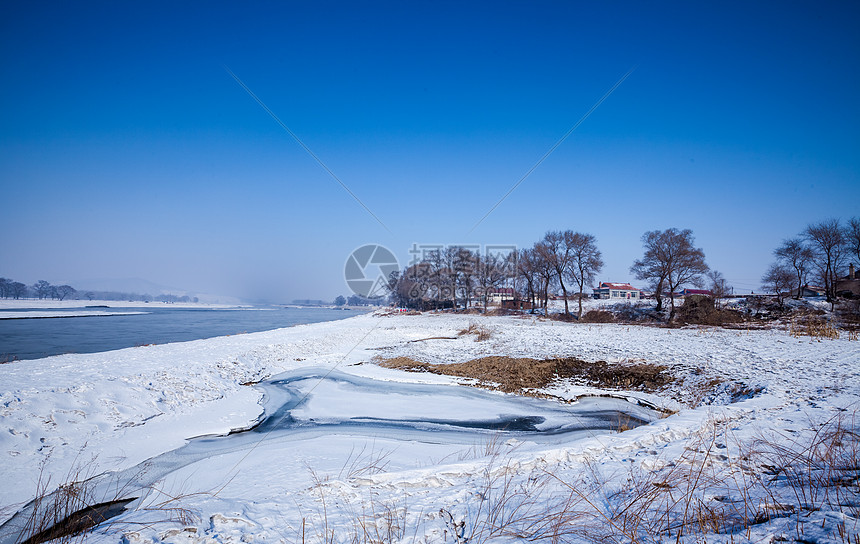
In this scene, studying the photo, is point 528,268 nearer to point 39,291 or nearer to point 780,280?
point 780,280

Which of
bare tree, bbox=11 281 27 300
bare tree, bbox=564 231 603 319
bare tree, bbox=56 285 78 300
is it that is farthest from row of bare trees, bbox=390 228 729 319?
bare tree, bbox=56 285 78 300

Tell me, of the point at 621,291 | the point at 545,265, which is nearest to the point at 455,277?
the point at 545,265

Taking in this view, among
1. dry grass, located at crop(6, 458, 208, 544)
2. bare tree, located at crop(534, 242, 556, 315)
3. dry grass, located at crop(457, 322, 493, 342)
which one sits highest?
bare tree, located at crop(534, 242, 556, 315)

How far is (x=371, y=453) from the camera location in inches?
255

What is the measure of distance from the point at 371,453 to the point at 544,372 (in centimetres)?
902

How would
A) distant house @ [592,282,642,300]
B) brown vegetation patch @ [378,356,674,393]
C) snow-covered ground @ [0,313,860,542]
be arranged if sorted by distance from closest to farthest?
snow-covered ground @ [0,313,860,542]
brown vegetation patch @ [378,356,674,393]
distant house @ [592,282,642,300]

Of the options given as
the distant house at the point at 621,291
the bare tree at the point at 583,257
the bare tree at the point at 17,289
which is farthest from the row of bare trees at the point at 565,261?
the bare tree at the point at 17,289

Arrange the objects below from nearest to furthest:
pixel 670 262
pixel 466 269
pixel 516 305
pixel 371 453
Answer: pixel 371 453
pixel 670 262
pixel 516 305
pixel 466 269

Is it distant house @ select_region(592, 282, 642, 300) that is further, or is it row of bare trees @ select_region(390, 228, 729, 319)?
distant house @ select_region(592, 282, 642, 300)

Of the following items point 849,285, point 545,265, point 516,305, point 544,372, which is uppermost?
point 545,265

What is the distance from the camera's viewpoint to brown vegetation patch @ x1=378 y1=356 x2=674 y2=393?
39.0 ft

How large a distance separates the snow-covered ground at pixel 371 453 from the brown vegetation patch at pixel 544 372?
807mm

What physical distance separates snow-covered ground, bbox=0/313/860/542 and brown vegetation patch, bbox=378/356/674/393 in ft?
2.65

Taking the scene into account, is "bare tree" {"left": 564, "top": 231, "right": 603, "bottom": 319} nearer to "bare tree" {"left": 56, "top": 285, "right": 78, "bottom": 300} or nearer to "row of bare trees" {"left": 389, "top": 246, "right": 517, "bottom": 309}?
"row of bare trees" {"left": 389, "top": 246, "right": 517, "bottom": 309}
